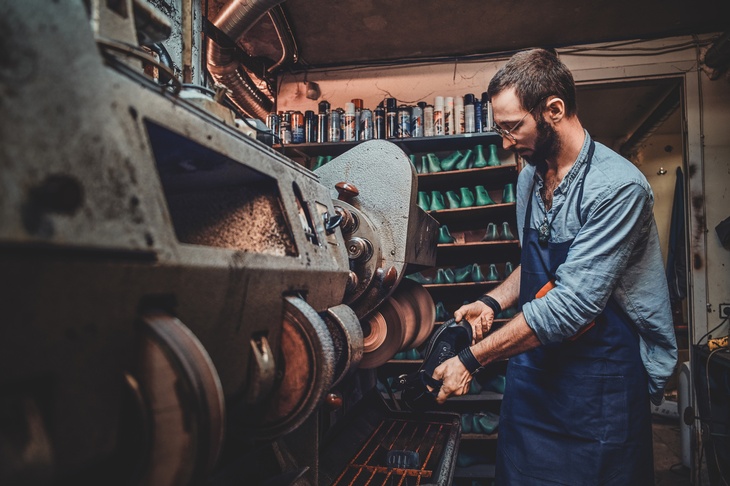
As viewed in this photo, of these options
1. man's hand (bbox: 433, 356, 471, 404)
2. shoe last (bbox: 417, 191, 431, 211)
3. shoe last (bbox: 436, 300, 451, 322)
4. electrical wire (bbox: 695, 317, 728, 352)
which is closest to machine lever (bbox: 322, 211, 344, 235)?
man's hand (bbox: 433, 356, 471, 404)

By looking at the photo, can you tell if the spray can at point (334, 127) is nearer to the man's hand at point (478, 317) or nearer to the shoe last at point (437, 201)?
the shoe last at point (437, 201)

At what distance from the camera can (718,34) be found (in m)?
3.69

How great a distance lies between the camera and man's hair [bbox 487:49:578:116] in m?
1.59

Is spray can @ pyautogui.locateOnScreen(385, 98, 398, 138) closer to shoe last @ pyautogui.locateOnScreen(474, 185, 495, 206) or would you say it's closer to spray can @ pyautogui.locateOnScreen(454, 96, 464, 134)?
spray can @ pyautogui.locateOnScreen(454, 96, 464, 134)

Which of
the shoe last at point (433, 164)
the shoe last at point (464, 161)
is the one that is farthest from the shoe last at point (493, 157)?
the shoe last at point (433, 164)

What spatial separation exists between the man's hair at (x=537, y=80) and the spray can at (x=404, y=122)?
80.5 inches

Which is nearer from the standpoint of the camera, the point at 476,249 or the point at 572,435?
the point at 572,435

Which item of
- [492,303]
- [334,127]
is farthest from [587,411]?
[334,127]

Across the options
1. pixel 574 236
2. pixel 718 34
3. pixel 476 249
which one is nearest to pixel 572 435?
pixel 574 236

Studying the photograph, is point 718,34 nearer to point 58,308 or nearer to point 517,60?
point 517,60

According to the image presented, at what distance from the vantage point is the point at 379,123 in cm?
376

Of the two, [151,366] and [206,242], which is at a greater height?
[206,242]

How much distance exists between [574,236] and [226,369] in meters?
1.24

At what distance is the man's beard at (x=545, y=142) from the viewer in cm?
162
